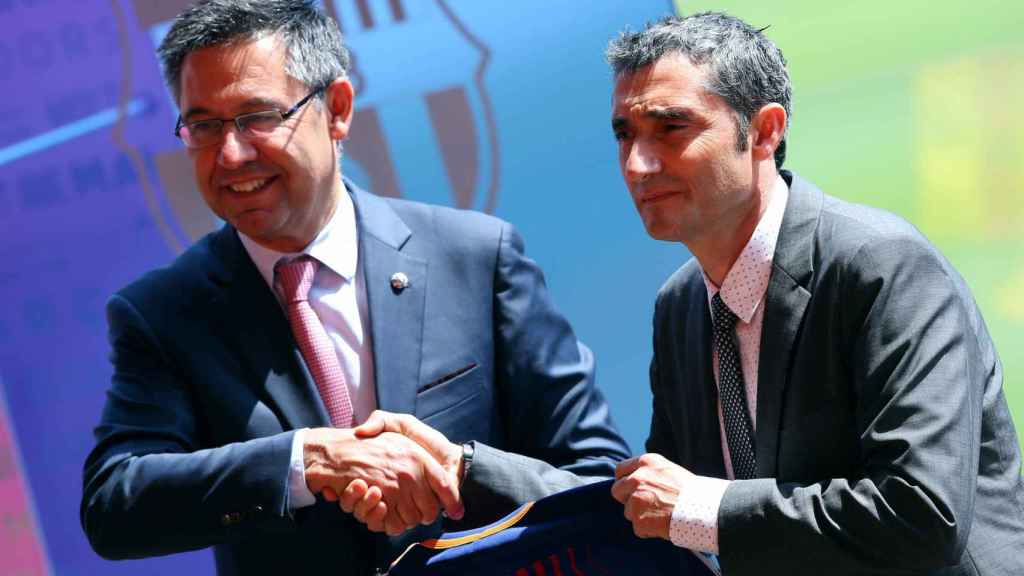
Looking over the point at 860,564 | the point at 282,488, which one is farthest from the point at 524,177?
the point at 860,564

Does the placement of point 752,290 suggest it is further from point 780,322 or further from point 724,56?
point 724,56

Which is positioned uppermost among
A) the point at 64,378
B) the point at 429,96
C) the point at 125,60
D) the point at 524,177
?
the point at 125,60

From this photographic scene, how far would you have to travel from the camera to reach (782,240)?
2109 millimetres

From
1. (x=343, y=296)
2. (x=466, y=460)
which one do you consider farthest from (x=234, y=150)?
(x=466, y=460)

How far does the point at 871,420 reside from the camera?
191 centimetres

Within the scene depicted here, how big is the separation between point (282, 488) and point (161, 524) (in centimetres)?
25

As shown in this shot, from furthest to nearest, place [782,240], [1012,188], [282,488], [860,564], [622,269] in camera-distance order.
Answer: [622,269] → [1012,188] → [282,488] → [782,240] → [860,564]

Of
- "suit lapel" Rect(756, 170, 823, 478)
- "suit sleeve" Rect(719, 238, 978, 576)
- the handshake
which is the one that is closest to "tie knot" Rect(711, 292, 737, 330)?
"suit lapel" Rect(756, 170, 823, 478)

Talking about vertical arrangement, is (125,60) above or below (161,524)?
above

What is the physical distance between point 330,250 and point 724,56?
87cm

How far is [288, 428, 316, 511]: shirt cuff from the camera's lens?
228 cm

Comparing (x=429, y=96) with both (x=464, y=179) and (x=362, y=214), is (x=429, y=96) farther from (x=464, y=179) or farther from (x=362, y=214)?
(x=362, y=214)

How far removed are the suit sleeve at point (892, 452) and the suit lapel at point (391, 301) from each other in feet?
2.44

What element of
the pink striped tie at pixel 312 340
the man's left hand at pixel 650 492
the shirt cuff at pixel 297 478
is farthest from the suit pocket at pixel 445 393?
the man's left hand at pixel 650 492
